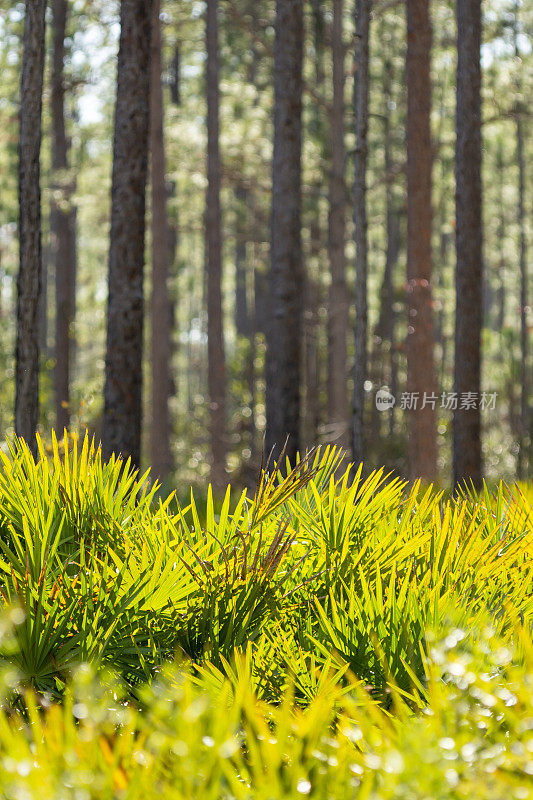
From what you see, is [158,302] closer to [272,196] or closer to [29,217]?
[272,196]

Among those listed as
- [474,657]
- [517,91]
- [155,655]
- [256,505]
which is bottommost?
[155,655]

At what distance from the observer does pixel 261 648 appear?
3709 mm

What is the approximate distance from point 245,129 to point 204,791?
787 inches

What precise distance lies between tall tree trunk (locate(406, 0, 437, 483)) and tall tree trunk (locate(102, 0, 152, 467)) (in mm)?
4765

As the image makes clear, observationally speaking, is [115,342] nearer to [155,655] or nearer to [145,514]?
[145,514]

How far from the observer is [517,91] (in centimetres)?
1984

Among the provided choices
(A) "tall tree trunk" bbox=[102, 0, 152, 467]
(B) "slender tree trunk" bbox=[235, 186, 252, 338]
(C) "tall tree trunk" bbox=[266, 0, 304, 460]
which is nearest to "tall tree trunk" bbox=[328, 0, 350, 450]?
(C) "tall tree trunk" bbox=[266, 0, 304, 460]

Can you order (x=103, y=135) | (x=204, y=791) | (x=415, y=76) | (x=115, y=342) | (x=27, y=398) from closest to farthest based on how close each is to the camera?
1. (x=204, y=791)
2. (x=27, y=398)
3. (x=115, y=342)
4. (x=415, y=76)
5. (x=103, y=135)

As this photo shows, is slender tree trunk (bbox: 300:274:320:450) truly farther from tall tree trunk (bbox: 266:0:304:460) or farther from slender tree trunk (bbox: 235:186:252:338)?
tall tree trunk (bbox: 266:0:304:460)

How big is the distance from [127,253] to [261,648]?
6.52 metres

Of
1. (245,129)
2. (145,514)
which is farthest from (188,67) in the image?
(145,514)

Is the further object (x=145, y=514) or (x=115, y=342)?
(x=115, y=342)

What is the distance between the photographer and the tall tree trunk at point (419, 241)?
43.1 feet

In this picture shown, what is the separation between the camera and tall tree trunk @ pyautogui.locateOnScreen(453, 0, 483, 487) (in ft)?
40.8
